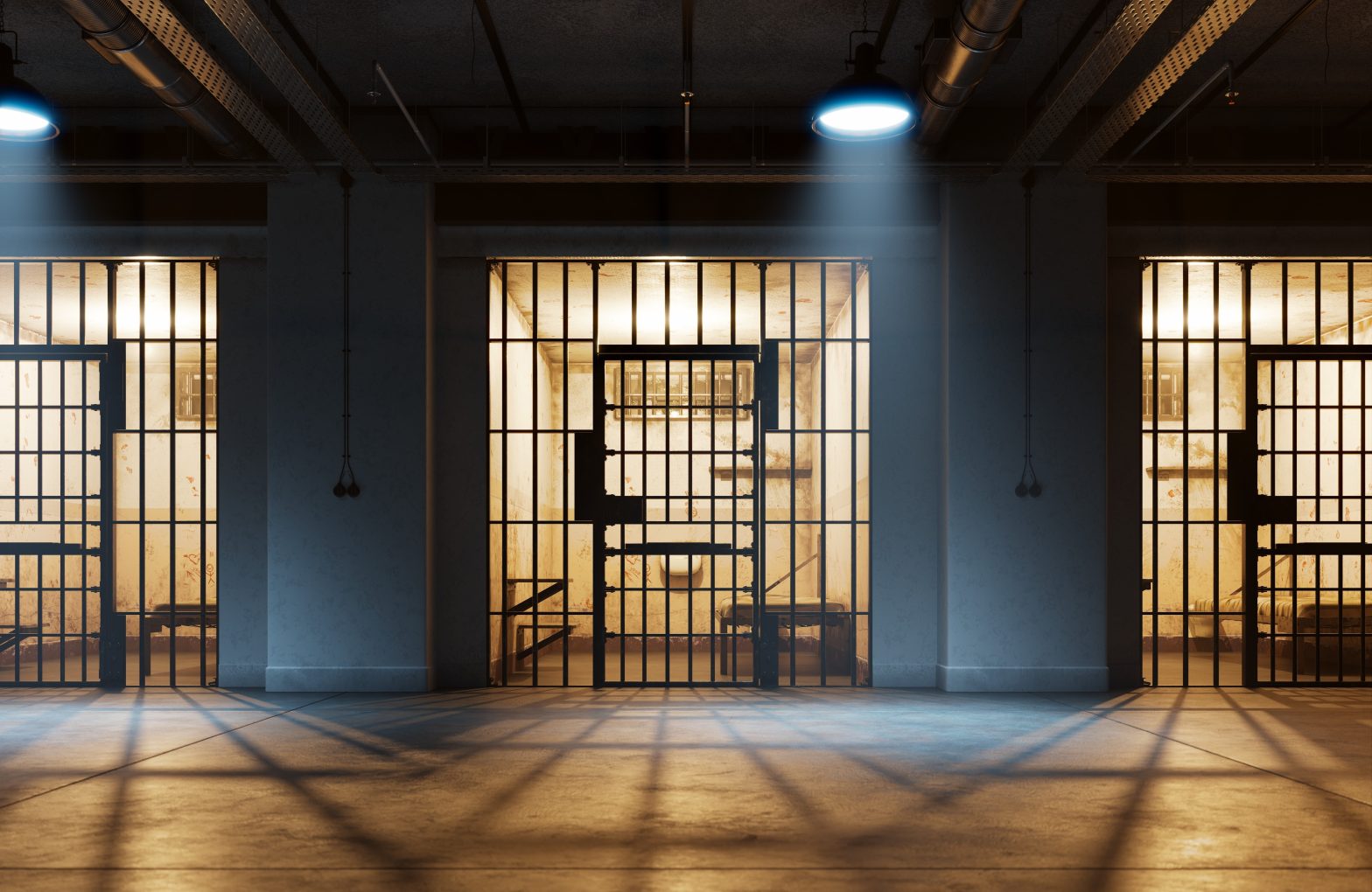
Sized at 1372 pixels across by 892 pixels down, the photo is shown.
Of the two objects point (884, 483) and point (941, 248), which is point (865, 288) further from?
point (884, 483)

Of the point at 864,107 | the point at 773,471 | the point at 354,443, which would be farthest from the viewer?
the point at 773,471

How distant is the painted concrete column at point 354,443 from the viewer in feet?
31.1

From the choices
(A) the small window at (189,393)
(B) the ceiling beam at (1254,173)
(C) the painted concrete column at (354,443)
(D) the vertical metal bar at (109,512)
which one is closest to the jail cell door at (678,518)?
(C) the painted concrete column at (354,443)

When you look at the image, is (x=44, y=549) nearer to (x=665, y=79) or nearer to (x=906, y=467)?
(x=665, y=79)

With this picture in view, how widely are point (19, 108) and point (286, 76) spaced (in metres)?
1.48

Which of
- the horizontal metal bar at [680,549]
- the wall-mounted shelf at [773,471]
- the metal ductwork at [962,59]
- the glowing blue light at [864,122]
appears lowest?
the horizontal metal bar at [680,549]

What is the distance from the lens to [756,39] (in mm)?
8430

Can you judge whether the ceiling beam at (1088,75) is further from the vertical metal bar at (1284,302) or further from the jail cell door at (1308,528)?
the jail cell door at (1308,528)

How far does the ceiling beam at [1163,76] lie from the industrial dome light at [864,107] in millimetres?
1466

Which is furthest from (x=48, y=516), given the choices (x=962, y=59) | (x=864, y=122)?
(x=962, y=59)

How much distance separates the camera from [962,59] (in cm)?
723

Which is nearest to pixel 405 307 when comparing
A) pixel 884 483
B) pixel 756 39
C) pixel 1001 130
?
pixel 756 39

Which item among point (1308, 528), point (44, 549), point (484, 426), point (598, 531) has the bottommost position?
point (1308, 528)

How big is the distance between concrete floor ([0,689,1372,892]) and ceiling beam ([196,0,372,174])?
3.81 metres
